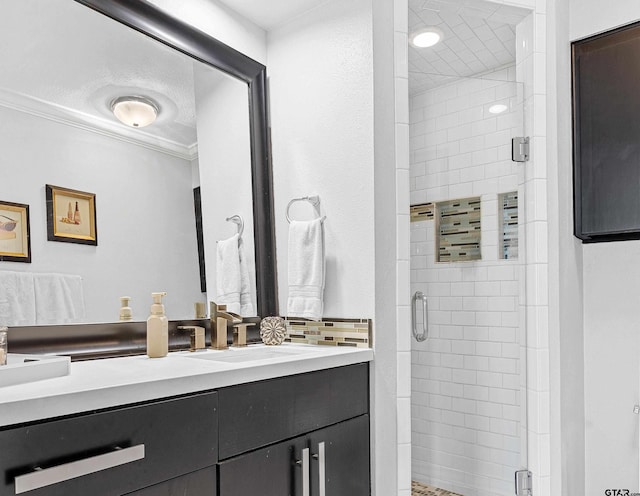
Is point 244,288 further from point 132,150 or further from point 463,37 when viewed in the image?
point 463,37

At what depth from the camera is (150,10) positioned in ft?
5.92

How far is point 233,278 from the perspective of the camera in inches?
81.1

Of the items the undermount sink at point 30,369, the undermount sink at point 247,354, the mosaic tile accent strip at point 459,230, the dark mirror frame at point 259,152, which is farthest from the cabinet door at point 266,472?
the mosaic tile accent strip at point 459,230

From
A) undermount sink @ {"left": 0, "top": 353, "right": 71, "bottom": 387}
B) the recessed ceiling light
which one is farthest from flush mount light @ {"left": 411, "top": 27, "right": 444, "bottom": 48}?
undermount sink @ {"left": 0, "top": 353, "right": 71, "bottom": 387}

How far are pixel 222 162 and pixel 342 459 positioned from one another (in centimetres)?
119

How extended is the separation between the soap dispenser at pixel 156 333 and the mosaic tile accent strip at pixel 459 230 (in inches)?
44.0

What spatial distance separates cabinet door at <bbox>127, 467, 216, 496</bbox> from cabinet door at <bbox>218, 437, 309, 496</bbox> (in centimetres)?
3

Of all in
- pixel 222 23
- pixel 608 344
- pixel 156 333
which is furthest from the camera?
pixel 608 344

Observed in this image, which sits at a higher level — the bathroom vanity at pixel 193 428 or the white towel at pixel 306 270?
the white towel at pixel 306 270

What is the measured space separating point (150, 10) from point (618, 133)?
1.90m

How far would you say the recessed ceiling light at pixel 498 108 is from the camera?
2.19 meters

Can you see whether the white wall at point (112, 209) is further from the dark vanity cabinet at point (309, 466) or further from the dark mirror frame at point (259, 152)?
the dark vanity cabinet at point (309, 466)

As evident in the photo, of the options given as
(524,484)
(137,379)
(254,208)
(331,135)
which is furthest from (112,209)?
(524,484)

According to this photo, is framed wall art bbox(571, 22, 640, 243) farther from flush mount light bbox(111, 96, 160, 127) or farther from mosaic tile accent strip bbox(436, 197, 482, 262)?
flush mount light bbox(111, 96, 160, 127)
